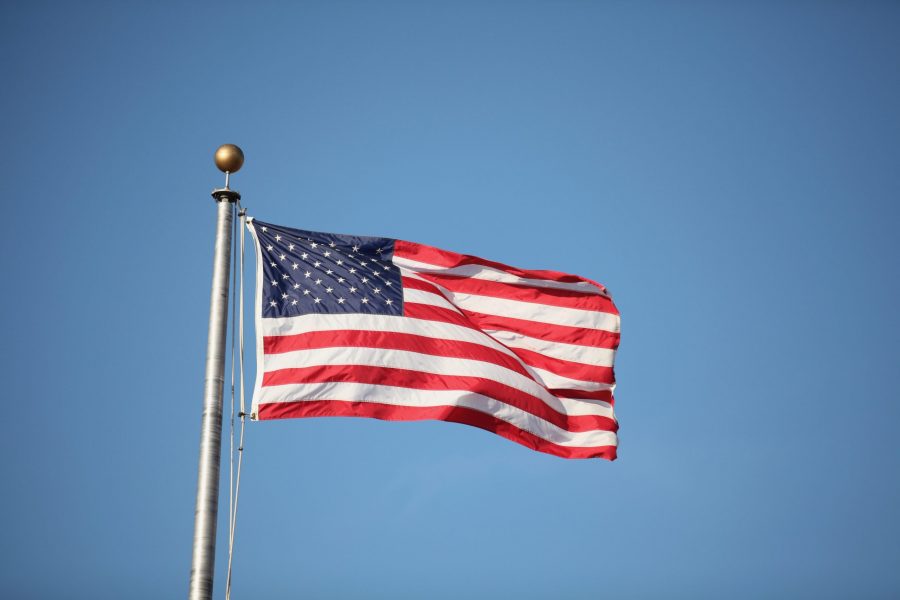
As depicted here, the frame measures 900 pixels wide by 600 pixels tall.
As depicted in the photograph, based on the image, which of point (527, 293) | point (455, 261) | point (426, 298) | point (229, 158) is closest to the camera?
point (229, 158)

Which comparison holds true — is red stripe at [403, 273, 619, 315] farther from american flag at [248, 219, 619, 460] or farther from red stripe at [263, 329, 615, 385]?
red stripe at [263, 329, 615, 385]

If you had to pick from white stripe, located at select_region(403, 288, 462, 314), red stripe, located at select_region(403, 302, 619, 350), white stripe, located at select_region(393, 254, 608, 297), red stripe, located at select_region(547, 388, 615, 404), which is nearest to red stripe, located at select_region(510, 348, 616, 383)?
red stripe, located at select_region(547, 388, 615, 404)

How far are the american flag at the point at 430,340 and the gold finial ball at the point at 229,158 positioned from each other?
1.74 metres

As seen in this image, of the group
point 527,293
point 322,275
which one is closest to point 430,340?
point 322,275

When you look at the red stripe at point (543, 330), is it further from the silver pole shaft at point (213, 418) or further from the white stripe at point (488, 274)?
the silver pole shaft at point (213, 418)

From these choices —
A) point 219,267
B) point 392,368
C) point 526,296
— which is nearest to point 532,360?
point 526,296

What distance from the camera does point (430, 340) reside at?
66.6 feet

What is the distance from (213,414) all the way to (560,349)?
30.0 feet

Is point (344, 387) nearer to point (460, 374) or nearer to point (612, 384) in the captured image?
point (460, 374)

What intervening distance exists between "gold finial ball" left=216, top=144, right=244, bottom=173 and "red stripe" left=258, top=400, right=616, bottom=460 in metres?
3.74

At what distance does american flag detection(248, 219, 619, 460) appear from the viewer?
724 inches

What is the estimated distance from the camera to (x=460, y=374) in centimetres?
2020

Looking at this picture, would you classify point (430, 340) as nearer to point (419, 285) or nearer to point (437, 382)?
point (437, 382)

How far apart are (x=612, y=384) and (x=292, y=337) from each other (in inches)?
287
